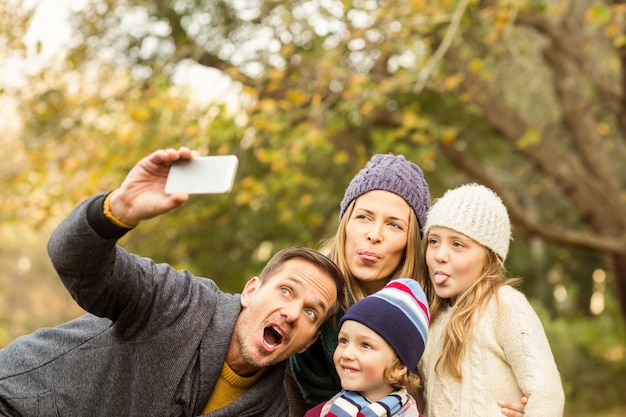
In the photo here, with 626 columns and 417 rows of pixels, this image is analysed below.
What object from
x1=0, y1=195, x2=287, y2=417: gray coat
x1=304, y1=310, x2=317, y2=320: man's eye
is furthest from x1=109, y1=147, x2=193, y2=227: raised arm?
x1=304, y1=310, x2=317, y2=320: man's eye

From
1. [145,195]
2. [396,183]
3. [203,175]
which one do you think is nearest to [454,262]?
[396,183]

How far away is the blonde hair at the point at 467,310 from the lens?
321 centimetres

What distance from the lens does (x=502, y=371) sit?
3.17 meters

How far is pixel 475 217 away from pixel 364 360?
2.82ft

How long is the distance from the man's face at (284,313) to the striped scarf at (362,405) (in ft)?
1.03

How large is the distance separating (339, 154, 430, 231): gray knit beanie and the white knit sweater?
0.58 m

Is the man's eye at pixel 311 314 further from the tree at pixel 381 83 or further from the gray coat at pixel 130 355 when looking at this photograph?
the tree at pixel 381 83

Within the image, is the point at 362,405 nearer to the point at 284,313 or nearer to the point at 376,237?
the point at 284,313

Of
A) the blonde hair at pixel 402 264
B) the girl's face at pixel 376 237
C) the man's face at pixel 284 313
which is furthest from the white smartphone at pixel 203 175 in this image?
the blonde hair at pixel 402 264

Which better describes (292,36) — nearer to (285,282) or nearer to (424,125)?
(424,125)

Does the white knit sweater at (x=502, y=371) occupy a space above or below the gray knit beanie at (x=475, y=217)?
below

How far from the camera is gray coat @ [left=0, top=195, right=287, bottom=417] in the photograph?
9.50 feet

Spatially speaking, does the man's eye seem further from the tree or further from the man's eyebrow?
the tree

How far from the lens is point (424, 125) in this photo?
24.3 feet
